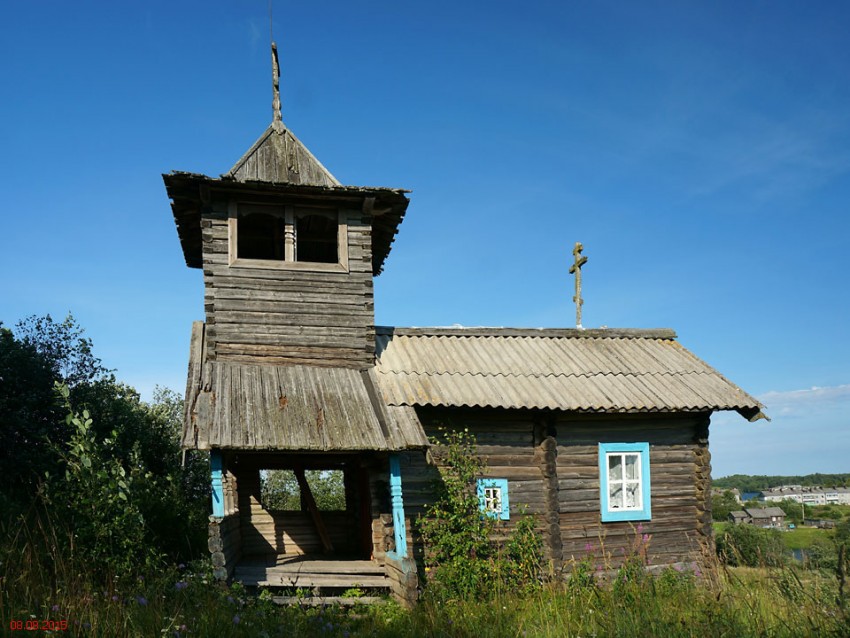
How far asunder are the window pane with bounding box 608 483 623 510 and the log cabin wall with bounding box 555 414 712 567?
0.35m

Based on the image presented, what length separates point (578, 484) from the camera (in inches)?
518

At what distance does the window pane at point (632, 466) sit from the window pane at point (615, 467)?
6.1 inches

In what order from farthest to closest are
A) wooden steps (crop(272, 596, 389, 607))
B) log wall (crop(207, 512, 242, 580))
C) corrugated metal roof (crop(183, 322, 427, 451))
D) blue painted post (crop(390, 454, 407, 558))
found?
blue painted post (crop(390, 454, 407, 558)) → corrugated metal roof (crop(183, 322, 427, 451)) → wooden steps (crop(272, 596, 389, 607)) → log wall (crop(207, 512, 242, 580))

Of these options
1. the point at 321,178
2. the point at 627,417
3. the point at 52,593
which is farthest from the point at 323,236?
the point at 52,593

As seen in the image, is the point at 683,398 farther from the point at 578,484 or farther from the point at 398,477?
the point at 398,477

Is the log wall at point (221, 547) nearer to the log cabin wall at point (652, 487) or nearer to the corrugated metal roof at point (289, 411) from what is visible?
the corrugated metal roof at point (289, 411)

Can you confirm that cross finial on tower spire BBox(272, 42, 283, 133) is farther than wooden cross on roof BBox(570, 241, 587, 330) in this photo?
No

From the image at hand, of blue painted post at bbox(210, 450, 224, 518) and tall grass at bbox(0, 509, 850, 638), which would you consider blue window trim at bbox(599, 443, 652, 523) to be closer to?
tall grass at bbox(0, 509, 850, 638)

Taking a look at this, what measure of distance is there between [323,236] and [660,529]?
9.04m

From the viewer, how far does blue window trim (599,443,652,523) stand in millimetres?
13242

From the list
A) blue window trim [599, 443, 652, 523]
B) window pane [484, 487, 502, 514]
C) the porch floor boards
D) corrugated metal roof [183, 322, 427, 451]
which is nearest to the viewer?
the porch floor boards

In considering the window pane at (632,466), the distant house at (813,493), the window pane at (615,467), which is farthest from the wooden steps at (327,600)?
the distant house at (813,493)

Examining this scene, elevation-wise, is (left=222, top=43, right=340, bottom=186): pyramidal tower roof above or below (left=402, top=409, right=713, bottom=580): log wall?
above

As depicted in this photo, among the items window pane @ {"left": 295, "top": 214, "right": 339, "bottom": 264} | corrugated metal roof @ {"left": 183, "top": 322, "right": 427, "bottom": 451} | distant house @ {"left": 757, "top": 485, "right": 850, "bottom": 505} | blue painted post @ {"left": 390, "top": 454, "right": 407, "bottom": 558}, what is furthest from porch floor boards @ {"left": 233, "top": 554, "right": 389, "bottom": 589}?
distant house @ {"left": 757, "top": 485, "right": 850, "bottom": 505}
